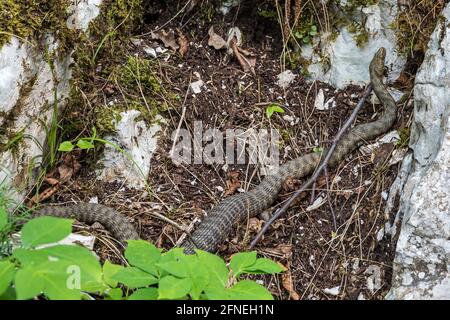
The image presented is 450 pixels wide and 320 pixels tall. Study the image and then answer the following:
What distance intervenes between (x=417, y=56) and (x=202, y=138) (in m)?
2.68

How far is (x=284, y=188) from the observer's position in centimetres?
681

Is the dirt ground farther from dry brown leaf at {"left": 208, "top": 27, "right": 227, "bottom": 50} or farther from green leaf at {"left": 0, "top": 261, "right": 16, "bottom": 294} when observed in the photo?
green leaf at {"left": 0, "top": 261, "right": 16, "bottom": 294}

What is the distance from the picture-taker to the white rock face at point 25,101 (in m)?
6.02

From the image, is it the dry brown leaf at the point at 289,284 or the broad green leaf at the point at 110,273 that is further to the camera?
the dry brown leaf at the point at 289,284

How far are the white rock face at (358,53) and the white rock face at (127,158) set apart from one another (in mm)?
2289

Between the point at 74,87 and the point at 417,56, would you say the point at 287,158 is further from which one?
the point at 74,87

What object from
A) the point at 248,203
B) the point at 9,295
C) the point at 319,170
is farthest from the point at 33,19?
the point at 9,295

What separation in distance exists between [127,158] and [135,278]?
10.8 ft

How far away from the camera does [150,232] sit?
20.7 feet

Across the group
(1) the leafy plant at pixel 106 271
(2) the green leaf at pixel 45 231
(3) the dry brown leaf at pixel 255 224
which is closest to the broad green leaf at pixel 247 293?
(1) the leafy plant at pixel 106 271

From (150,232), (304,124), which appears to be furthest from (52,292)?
(304,124)

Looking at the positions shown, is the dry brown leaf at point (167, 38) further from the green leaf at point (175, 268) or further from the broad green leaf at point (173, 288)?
the broad green leaf at point (173, 288)

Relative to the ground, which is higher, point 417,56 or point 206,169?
point 417,56

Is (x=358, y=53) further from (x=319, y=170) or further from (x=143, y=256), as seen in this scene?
(x=143, y=256)
